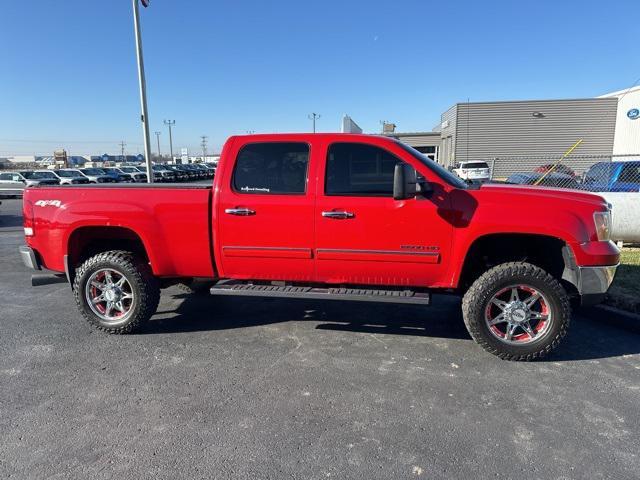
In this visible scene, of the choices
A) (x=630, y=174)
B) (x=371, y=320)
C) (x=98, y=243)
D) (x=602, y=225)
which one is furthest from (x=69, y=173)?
(x=602, y=225)

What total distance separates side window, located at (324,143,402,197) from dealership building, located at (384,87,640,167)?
Answer: 27.3 m

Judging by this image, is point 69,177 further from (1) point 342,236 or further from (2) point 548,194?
(2) point 548,194

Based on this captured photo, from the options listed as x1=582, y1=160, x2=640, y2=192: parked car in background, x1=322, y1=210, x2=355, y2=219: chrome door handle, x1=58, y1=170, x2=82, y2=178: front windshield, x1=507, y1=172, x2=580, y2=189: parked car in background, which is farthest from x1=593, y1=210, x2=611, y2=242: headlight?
x1=58, y1=170, x2=82, y2=178: front windshield

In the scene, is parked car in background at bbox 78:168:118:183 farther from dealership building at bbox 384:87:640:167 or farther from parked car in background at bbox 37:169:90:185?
dealership building at bbox 384:87:640:167

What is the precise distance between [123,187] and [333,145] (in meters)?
2.26

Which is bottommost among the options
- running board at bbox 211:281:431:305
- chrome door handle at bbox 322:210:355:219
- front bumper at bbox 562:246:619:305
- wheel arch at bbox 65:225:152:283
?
running board at bbox 211:281:431:305

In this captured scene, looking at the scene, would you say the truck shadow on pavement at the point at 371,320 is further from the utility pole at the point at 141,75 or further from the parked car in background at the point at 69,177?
the parked car in background at the point at 69,177

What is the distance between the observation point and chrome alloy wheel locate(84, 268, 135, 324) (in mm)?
4398

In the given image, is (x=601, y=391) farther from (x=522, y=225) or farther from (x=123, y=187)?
(x=123, y=187)

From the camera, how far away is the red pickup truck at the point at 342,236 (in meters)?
3.67

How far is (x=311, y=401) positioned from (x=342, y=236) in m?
1.50

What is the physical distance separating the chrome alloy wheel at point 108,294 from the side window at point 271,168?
169 centimetres

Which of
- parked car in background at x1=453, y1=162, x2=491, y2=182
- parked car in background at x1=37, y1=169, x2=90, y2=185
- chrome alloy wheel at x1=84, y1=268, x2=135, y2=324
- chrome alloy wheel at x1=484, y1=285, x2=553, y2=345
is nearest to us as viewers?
chrome alloy wheel at x1=484, y1=285, x2=553, y2=345

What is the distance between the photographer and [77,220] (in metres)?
4.27
